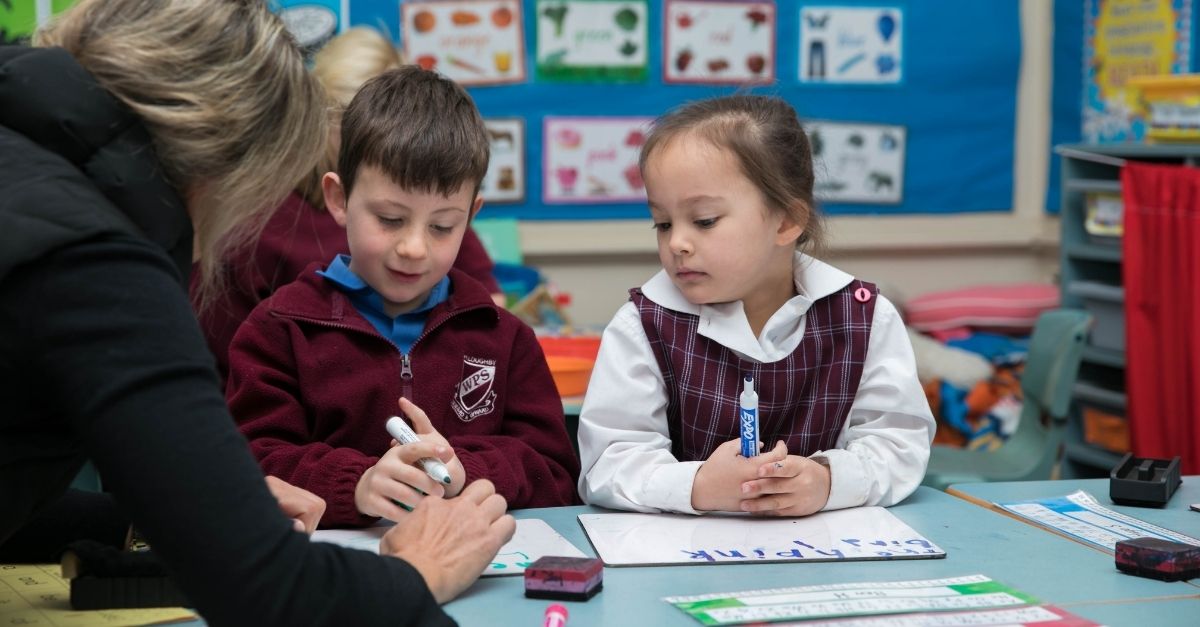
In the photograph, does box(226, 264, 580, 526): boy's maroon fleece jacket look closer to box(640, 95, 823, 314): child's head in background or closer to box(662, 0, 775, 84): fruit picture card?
box(640, 95, 823, 314): child's head in background

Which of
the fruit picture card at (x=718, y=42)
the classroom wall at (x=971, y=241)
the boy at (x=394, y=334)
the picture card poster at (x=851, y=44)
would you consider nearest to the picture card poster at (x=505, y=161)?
the classroom wall at (x=971, y=241)

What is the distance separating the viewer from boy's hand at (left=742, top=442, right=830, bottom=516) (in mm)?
1505

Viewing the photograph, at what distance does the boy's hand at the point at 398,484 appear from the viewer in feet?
4.67

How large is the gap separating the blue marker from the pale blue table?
8.1 inches

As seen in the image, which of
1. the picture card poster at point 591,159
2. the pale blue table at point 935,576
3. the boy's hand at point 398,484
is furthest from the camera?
the picture card poster at point 591,159

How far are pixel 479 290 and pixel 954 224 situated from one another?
315cm

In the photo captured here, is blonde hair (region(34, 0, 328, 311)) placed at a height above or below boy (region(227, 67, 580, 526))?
above

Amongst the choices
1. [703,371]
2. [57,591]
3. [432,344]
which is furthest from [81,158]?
[703,371]

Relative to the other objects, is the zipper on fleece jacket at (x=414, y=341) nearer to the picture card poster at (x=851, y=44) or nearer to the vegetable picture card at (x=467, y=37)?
the vegetable picture card at (x=467, y=37)

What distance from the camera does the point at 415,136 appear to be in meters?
1.63

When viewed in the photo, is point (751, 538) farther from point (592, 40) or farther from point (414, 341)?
point (592, 40)

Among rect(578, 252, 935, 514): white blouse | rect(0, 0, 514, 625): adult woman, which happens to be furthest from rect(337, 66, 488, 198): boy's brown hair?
rect(0, 0, 514, 625): adult woman

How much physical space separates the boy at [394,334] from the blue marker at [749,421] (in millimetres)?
307

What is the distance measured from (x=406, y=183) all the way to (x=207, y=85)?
0.56m
